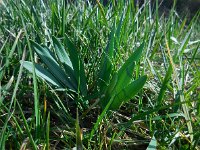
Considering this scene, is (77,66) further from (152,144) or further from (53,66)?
(152,144)

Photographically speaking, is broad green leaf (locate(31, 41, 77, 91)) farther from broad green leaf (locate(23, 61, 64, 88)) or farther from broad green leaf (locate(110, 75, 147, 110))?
broad green leaf (locate(110, 75, 147, 110))

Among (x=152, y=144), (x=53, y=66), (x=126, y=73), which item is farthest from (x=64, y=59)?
(x=152, y=144)

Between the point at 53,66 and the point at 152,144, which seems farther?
the point at 53,66

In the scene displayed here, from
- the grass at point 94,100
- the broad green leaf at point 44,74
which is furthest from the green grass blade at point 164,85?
the broad green leaf at point 44,74

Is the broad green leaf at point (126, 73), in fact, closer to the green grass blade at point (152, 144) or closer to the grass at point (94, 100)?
the grass at point (94, 100)

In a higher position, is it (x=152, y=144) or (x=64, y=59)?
(x=64, y=59)

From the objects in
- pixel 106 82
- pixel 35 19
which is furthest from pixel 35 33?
pixel 106 82

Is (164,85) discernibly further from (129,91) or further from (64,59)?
(64,59)
